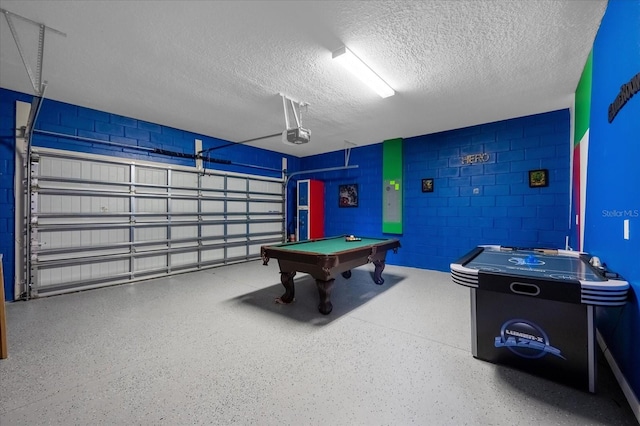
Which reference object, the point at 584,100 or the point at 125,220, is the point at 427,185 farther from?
the point at 125,220

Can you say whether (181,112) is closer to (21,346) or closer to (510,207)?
(21,346)

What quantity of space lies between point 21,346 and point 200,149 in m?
4.10

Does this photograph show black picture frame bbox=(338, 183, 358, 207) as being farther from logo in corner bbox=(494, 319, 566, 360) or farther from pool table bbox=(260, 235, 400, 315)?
logo in corner bbox=(494, 319, 566, 360)

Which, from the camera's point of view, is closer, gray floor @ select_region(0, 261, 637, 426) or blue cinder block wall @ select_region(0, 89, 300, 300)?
gray floor @ select_region(0, 261, 637, 426)

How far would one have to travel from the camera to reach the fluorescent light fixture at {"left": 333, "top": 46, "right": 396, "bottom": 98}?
2.62 meters

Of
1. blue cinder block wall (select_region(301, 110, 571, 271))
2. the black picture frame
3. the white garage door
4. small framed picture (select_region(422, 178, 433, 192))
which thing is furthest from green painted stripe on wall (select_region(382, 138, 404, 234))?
the white garage door

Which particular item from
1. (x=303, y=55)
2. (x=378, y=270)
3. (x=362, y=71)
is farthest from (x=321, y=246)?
(x=303, y=55)

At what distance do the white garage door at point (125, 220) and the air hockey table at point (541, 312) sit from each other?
16.5ft

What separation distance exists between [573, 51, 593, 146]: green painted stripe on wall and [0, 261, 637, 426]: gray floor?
258cm

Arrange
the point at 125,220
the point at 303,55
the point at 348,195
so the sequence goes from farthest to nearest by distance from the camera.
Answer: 1. the point at 348,195
2. the point at 125,220
3. the point at 303,55

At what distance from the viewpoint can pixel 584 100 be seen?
2980mm

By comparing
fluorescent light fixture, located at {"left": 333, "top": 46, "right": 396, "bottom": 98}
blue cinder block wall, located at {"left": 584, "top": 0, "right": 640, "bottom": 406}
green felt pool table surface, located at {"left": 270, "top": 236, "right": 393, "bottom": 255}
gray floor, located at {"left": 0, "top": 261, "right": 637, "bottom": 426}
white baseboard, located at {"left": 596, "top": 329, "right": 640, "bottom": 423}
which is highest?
fluorescent light fixture, located at {"left": 333, "top": 46, "right": 396, "bottom": 98}

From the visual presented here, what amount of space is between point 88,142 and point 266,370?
4570 millimetres

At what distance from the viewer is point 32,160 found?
359 cm
